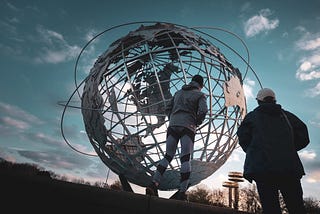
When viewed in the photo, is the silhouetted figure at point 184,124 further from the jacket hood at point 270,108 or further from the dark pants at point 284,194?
the dark pants at point 284,194

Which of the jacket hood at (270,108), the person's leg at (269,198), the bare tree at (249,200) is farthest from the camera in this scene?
the bare tree at (249,200)

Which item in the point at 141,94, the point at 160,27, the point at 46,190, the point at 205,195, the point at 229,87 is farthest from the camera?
the point at 205,195

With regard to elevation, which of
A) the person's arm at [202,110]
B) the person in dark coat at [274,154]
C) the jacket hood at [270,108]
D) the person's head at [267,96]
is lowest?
the person in dark coat at [274,154]

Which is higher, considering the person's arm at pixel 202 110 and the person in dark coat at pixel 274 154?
the person's arm at pixel 202 110

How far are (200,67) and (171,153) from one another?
4.33 m

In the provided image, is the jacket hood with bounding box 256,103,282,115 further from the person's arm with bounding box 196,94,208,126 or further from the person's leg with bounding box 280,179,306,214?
the person's arm with bounding box 196,94,208,126

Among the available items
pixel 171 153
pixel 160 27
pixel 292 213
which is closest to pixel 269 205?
pixel 292 213

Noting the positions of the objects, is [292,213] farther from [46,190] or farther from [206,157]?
[206,157]

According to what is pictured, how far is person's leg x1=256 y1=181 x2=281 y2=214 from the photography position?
2.43m

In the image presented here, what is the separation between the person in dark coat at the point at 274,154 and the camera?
2.46 m

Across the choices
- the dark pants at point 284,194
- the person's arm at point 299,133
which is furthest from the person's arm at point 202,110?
the dark pants at point 284,194

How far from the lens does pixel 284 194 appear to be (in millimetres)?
2543

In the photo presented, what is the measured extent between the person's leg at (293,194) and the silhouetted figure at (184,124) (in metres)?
1.47

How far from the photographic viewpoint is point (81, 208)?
2123 millimetres
